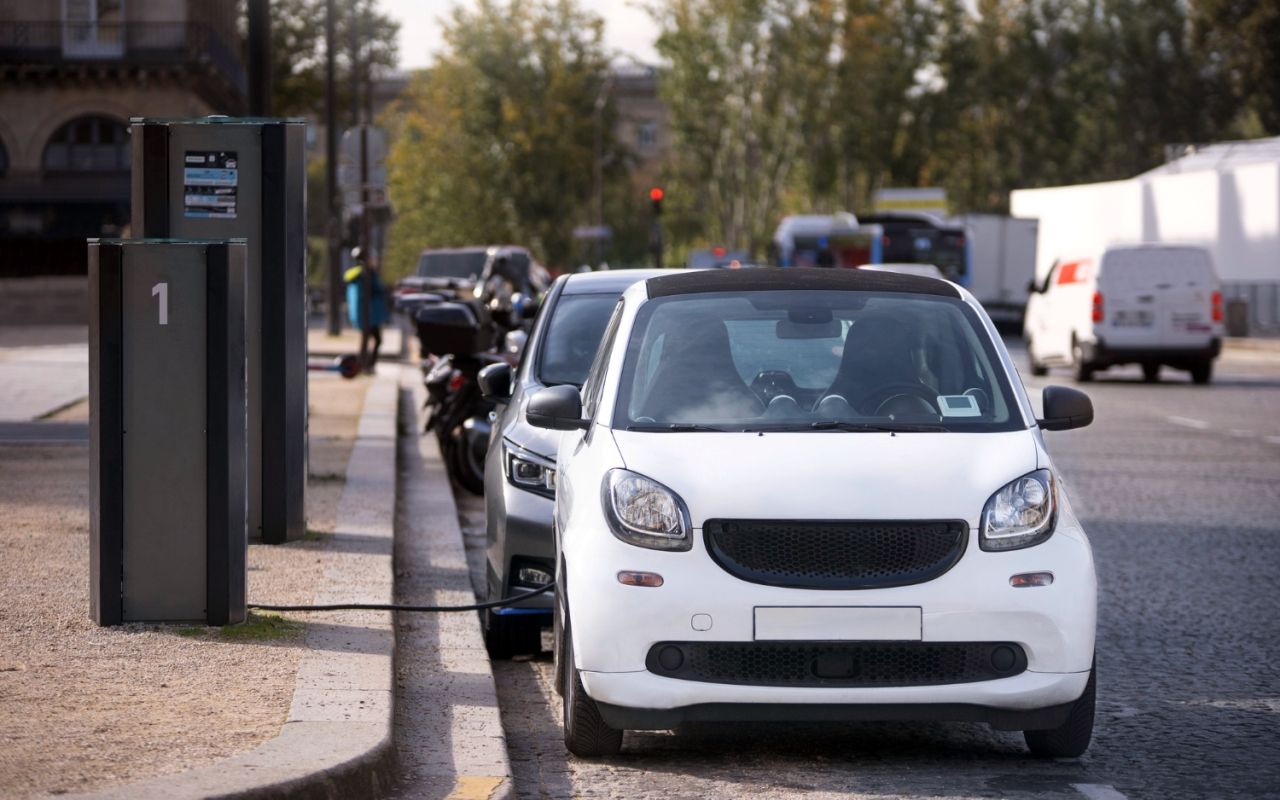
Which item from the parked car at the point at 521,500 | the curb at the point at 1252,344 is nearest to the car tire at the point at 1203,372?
the curb at the point at 1252,344

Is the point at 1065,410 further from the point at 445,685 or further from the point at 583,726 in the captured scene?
the point at 445,685

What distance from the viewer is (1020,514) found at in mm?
6449

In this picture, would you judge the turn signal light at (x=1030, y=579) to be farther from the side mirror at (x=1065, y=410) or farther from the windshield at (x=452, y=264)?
the windshield at (x=452, y=264)

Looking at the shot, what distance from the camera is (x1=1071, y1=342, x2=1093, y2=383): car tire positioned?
101 feet

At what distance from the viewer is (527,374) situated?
986 centimetres

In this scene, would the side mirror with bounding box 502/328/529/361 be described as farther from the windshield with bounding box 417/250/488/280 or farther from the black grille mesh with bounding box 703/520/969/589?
the windshield with bounding box 417/250/488/280

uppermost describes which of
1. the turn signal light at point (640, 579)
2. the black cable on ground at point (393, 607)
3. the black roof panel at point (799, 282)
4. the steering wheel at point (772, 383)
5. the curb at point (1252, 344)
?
the black roof panel at point (799, 282)

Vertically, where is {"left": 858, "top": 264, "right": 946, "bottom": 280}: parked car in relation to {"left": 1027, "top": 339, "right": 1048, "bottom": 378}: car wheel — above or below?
above

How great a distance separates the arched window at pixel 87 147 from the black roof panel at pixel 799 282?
49200 mm

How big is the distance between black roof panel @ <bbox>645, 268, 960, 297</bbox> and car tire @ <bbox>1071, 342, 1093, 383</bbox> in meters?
23.6

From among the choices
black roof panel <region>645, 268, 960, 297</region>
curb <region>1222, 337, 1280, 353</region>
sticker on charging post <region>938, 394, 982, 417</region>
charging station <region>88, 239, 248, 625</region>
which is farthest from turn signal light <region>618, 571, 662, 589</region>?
curb <region>1222, 337, 1280, 353</region>

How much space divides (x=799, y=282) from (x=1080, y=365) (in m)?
24.0

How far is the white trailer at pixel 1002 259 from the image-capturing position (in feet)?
184

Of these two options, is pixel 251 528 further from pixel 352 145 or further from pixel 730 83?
pixel 730 83
